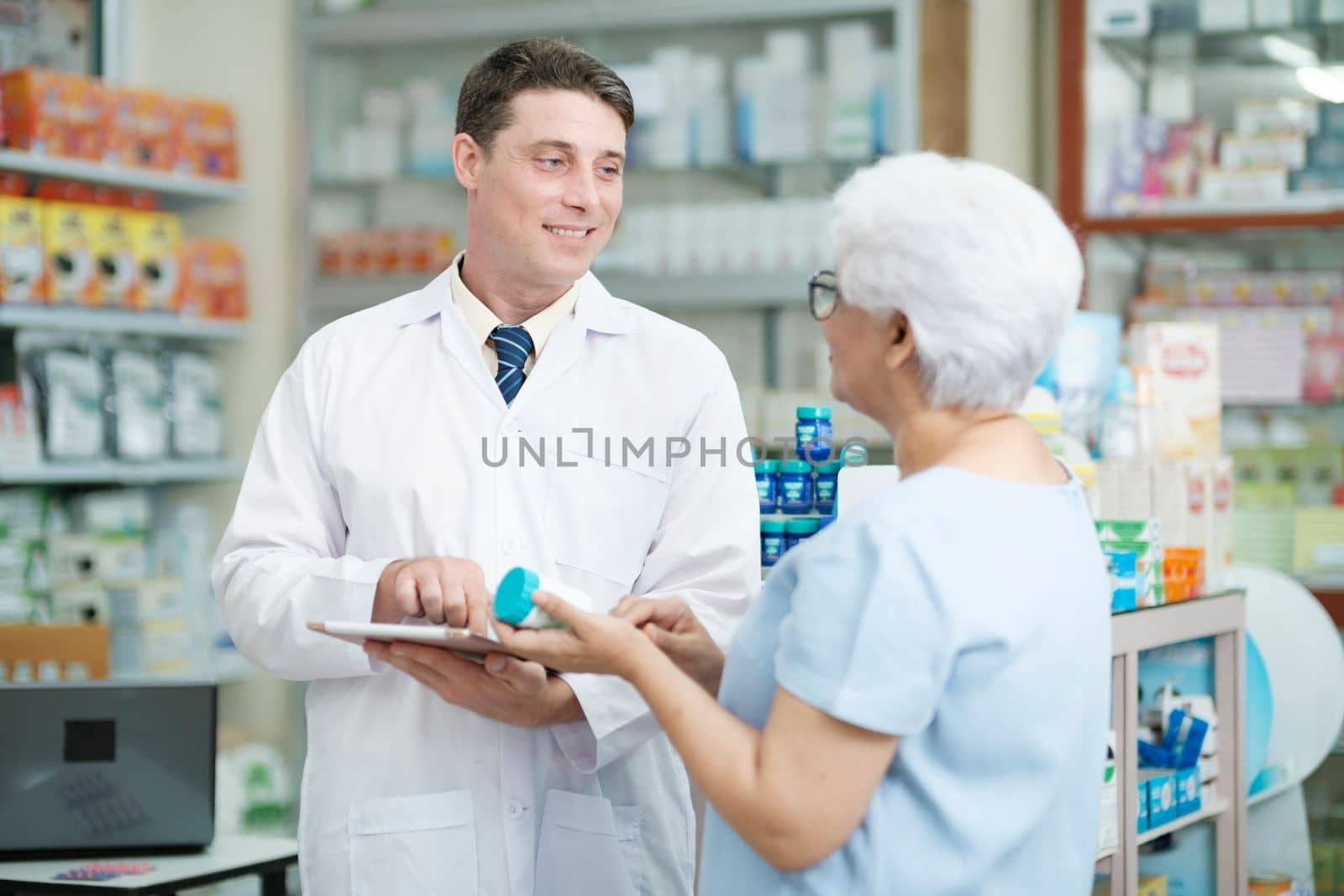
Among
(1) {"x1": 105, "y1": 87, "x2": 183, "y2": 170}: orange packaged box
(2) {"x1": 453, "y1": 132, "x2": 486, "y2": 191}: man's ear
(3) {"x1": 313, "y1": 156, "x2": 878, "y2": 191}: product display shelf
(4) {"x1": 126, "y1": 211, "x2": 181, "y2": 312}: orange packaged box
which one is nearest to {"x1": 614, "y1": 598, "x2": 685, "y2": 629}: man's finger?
(2) {"x1": 453, "y1": 132, "x2": 486, "y2": 191}: man's ear

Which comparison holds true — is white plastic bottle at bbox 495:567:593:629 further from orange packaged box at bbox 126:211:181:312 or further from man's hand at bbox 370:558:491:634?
orange packaged box at bbox 126:211:181:312

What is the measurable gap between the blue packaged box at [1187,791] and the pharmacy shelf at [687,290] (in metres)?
2.08

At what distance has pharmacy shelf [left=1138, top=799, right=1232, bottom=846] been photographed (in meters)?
2.54

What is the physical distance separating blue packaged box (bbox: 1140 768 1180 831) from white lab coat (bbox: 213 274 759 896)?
3.06ft

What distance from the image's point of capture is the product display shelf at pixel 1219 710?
2.43 meters

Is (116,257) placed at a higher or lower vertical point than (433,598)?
higher

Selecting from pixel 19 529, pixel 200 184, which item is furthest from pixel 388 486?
pixel 200 184

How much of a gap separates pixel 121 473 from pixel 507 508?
10.1ft

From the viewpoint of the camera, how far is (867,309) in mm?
1348

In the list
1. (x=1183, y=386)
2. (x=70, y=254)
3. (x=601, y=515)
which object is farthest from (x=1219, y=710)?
(x=70, y=254)

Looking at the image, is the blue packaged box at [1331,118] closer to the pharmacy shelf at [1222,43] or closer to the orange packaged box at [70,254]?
the pharmacy shelf at [1222,43]

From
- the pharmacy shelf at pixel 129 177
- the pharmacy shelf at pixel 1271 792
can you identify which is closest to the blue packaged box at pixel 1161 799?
the pharmacy shelf at pixel 1271 792

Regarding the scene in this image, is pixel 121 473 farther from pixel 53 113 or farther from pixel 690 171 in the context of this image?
pixel 690 171

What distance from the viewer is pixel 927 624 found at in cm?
125
